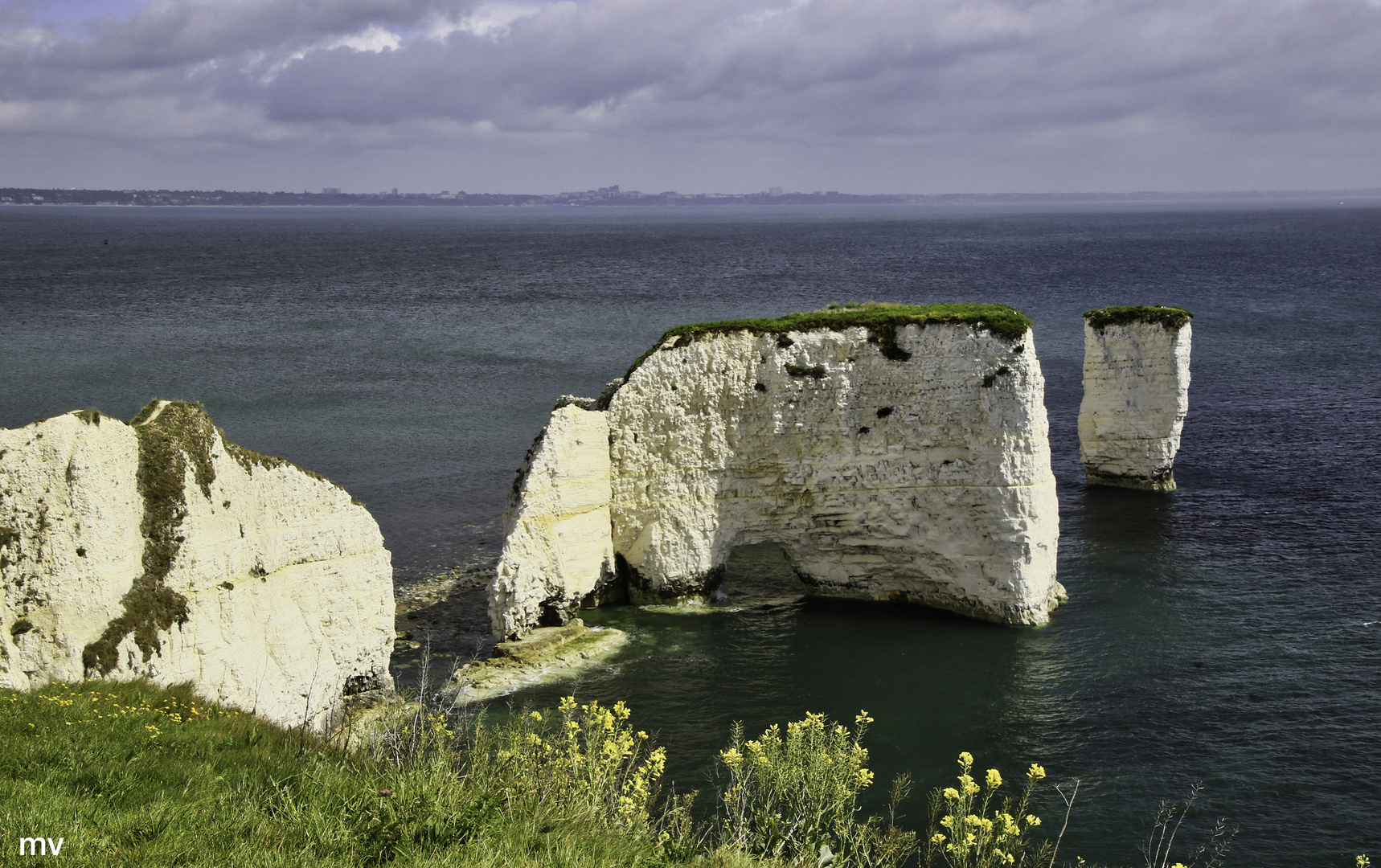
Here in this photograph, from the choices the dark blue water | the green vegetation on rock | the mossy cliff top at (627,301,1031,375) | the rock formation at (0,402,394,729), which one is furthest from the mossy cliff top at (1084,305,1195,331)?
the green vegetation on rock

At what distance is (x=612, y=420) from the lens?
30312mm

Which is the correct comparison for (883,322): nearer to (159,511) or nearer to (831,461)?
(831,461)

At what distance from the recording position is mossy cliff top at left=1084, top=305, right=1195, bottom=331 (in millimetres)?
41125

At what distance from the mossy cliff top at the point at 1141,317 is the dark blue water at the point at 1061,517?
6695 millimetres

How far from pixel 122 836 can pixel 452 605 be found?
22571 millimetres

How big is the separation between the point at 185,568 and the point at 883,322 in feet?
63.8

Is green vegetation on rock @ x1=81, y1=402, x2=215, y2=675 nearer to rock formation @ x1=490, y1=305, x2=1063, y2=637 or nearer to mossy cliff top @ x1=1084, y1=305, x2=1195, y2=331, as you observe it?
rock formation @ x1=490, y1=305, x2=1063, y2=637

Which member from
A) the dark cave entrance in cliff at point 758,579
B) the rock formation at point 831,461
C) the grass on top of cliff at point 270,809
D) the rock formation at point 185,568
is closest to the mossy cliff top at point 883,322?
the rock formation at point 831,461

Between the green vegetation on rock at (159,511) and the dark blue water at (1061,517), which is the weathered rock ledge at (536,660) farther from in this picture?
the green vegetation on rock at (159,511)

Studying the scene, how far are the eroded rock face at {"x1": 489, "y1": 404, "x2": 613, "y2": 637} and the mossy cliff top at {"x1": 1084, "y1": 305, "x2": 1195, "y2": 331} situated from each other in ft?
72.0

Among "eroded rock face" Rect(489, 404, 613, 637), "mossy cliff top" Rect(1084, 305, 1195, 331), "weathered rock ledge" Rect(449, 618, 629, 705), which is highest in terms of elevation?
"mossy cliff top" Rect(1084, 305, 1195, 331)

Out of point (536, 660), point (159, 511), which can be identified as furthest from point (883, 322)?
point (159, 511)

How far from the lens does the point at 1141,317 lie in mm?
41250

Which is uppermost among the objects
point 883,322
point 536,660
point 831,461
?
point 883,322
